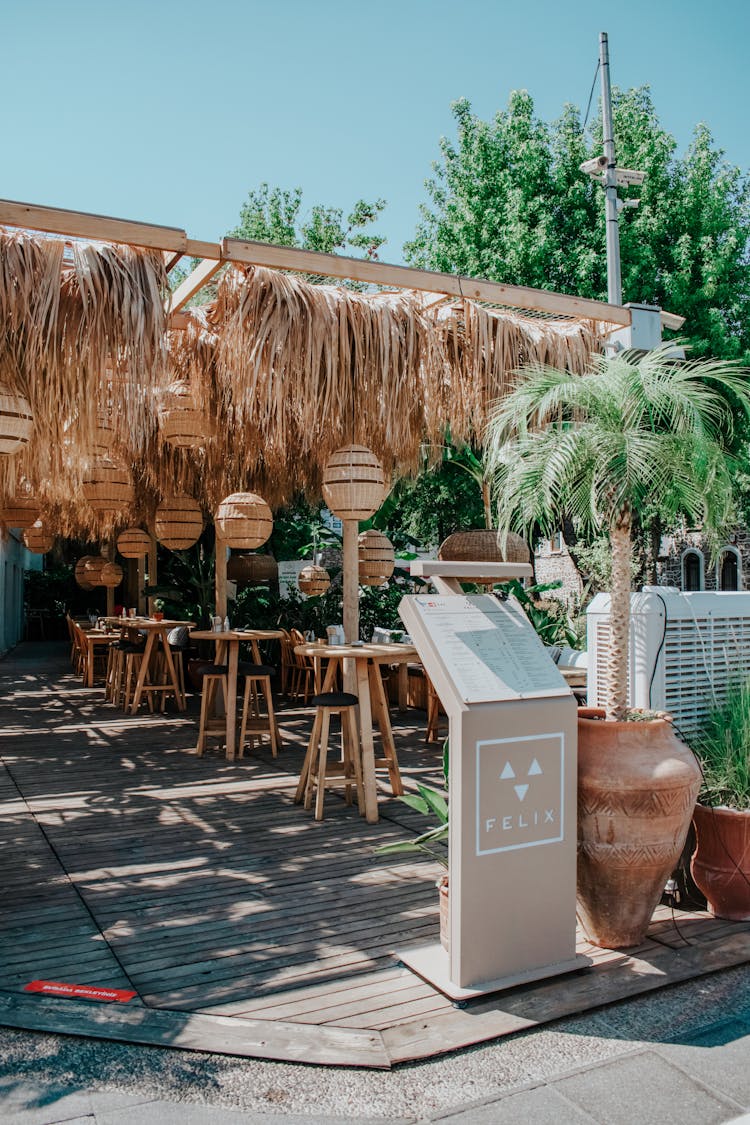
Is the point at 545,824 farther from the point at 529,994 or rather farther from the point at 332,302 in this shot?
the point at 332,302

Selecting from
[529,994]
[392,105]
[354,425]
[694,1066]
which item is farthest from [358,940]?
[392,105]

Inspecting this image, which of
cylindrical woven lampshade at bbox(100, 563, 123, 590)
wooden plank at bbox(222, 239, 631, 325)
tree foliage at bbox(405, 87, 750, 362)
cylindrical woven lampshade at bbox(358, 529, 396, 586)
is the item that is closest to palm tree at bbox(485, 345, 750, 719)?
wooden plank at bbox(222, 239, 631, 325)

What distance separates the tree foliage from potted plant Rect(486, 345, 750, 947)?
909 centimetres

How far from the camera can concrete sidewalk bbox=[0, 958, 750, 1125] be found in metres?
2.02

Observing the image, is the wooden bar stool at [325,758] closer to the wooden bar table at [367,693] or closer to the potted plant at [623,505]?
the wooden bar table at [367,693]

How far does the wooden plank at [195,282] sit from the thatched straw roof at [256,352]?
0.11 m

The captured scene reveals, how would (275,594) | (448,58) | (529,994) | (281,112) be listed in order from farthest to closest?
(275,594) < (281,112) < (448,58) < (529,994)

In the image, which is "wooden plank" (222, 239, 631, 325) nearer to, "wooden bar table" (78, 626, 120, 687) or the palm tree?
the palm tree

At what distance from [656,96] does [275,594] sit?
10.4 m

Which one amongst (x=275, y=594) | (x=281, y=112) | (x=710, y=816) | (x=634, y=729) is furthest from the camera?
(x=275, y=594)

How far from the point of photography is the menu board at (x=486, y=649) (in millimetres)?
2656

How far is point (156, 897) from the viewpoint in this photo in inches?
137

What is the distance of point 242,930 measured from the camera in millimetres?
3125

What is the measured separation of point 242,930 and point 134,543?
29.0 feet
